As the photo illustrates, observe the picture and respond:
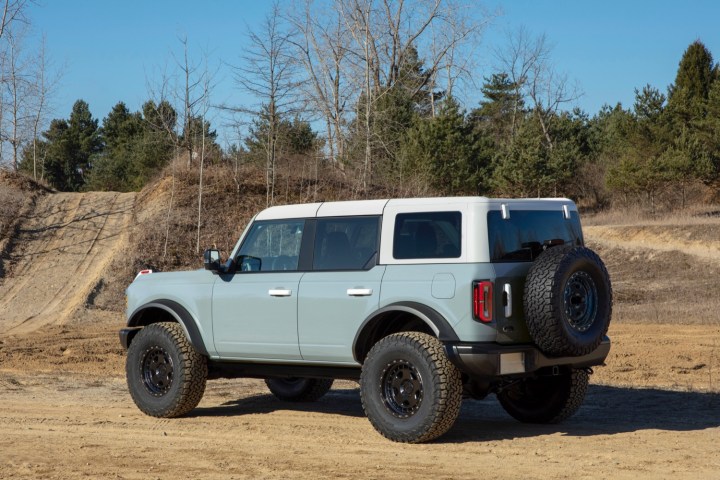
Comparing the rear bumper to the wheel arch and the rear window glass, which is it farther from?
the rear window glass

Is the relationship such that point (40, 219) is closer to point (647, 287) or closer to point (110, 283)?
point (110, 283)

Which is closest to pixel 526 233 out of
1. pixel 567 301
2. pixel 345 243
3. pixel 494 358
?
pixel 567 301

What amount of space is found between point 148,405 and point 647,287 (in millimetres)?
21940

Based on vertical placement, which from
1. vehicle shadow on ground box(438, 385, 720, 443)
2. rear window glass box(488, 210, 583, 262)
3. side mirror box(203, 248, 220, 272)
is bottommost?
vehicle shadow on ground box(438, 385, 720, 443)

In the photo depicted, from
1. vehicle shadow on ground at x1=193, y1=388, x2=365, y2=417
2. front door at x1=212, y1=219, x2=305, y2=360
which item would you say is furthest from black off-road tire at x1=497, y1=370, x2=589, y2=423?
front door at x1=212, y1=219, x2=305, y2=360

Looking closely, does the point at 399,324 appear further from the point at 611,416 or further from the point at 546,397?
the point at 611,416

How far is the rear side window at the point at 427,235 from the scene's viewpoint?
8.48m

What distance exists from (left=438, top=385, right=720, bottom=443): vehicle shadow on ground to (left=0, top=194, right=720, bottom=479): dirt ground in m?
0.02

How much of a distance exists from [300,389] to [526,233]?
394cm

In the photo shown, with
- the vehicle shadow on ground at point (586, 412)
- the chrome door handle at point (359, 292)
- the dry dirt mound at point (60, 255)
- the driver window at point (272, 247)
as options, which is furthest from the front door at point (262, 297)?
the dry dirt mound at point (60, 255)

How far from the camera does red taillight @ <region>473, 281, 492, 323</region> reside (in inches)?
318

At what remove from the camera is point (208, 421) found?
1005cm

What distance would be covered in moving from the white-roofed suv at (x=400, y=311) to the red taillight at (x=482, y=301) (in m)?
0.01

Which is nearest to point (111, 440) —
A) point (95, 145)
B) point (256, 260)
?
point (256, 260)
